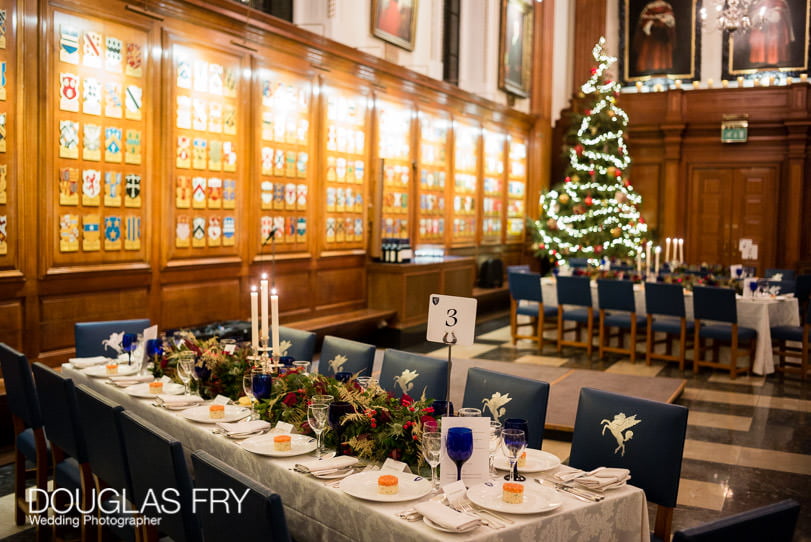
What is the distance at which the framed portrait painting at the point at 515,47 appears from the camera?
42.0 feet

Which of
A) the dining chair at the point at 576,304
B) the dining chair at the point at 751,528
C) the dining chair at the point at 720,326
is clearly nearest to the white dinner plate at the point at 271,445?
the dining chair at the point at 751,528

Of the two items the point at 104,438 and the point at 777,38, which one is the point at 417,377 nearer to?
the point at 104,438

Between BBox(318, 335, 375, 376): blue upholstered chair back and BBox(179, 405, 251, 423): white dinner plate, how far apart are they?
766 mm

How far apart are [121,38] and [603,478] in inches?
208

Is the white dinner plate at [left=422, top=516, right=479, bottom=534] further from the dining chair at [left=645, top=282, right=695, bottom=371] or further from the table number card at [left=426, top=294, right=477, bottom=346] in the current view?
the dining chair at [left=645, top=282, right=695, bottom=371]

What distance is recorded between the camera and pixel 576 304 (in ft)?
28.2

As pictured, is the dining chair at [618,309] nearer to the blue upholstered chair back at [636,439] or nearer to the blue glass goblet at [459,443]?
the blue upholstered chair back at [636,439]

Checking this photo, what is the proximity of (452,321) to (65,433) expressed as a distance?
178 centimetres

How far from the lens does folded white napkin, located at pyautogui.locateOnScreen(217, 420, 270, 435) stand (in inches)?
113

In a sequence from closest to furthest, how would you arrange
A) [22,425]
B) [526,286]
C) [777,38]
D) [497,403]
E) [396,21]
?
[497,403] < [22,425] < [526,286] < [396,21] < [777,38]

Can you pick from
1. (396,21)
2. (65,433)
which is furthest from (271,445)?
(396,21)

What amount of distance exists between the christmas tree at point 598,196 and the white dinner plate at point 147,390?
402 inches

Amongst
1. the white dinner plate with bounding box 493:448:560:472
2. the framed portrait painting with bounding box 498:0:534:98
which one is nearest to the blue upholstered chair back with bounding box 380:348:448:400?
the white dinner plate with bounding box 493:448:560:472

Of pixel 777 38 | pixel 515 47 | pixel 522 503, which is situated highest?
pixel 777 38
